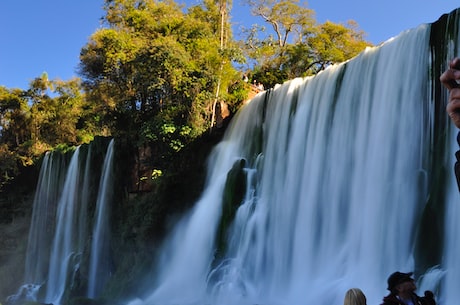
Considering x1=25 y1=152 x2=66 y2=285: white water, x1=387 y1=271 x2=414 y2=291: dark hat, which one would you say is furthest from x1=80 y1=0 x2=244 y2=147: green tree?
x1=387 y1=271 x2=414 y2=291: dark hat

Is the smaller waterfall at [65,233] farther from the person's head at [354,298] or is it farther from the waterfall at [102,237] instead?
the person's head at [354,298]

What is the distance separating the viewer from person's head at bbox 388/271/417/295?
3.79m

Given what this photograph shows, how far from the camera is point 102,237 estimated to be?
2131cm

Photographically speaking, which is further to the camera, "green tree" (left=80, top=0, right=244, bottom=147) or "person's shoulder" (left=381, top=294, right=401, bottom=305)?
"green tree" (left=80, top=0, right=244, bottom=147)

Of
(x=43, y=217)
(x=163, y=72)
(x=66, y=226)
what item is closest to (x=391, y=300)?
(x=163, y=72)

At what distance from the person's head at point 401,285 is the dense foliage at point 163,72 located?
1586 cm

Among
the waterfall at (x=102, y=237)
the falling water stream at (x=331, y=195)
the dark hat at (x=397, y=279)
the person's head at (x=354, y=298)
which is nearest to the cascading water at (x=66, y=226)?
the waterfall at (x=102, y=237)

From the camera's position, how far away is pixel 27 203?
27406mm

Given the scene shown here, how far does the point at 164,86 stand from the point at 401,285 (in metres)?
17.2

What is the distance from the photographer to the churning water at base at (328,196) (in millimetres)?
10602

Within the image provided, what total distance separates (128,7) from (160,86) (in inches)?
228

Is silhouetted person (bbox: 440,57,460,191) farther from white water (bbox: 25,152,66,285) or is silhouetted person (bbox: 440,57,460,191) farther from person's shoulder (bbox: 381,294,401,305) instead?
white water (bbox: 25,152,66,285)

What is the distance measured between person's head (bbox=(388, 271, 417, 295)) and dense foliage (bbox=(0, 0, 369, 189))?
15865 millimetres

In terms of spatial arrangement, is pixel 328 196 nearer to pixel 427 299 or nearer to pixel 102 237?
pixel 427 299
